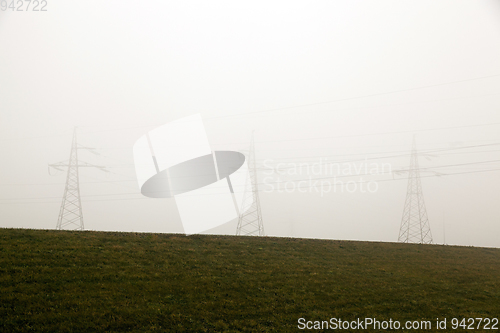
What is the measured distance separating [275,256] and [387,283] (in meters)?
7.69

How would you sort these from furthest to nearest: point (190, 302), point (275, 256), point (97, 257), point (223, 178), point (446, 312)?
1. point (223, 178)
2. point (275, 256)
3. point (97, 257)
4. point (446, 312)
5. point (190, 302)

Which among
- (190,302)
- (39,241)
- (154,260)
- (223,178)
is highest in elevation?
(223,178)

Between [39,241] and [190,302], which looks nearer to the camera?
[190,302]

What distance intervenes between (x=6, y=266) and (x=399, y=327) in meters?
18.6

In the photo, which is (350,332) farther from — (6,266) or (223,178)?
(223,178)

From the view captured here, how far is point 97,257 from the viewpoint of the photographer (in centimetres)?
1658

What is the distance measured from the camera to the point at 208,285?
15062 mm

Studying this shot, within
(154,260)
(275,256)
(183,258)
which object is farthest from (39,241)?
(275,256)

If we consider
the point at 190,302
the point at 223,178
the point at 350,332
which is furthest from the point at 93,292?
the point at 223,178

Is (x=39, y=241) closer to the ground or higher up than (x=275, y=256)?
higher up

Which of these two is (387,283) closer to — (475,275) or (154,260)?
(475,275)

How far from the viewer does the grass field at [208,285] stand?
37.2 ft

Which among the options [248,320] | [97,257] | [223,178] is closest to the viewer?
[248,320]

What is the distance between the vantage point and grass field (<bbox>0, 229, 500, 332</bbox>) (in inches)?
446
